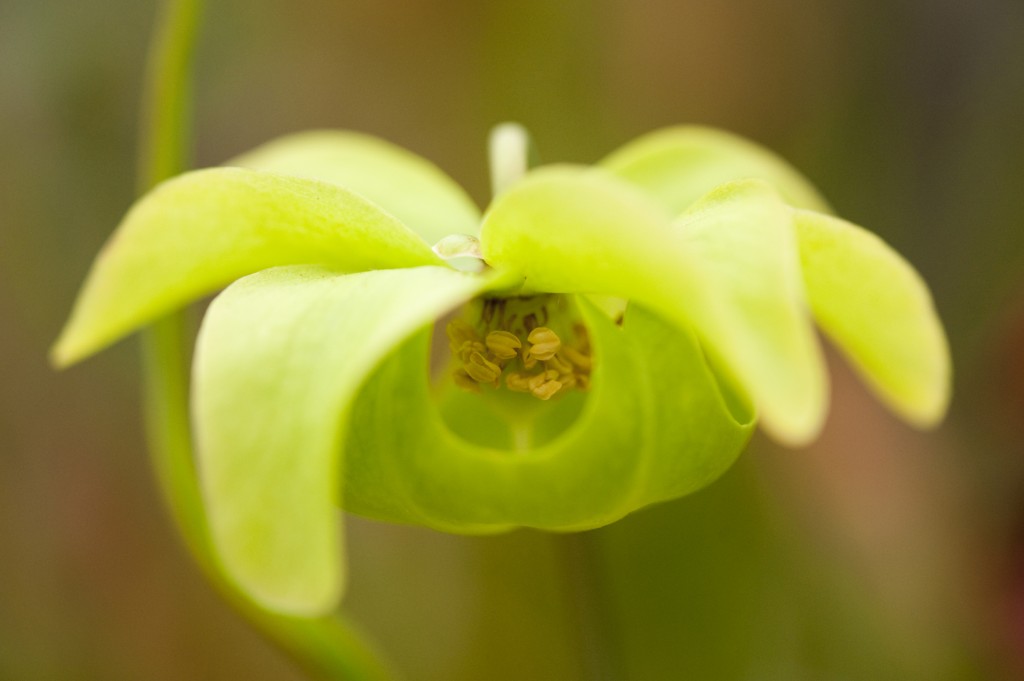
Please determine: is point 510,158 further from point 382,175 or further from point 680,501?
point 680,501

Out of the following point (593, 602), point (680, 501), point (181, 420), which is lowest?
point (680, 501)

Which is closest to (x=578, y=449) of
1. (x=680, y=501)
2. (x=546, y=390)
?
(x=546, y=390)

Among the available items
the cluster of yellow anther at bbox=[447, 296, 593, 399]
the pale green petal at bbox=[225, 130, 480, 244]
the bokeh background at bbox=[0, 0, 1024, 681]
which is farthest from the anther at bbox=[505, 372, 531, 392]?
the bokeh background at bbox=[0, 0, 1024, 681]

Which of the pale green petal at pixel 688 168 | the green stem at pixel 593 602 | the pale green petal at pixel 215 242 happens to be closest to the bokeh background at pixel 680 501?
the green stem at pixel 593 602

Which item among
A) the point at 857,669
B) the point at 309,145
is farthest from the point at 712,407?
the point at 857,669

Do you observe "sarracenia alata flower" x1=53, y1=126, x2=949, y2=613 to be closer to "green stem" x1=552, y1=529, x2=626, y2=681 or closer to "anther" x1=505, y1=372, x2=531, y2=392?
"anther" x1=505, y1=372, x2=531, y2=392

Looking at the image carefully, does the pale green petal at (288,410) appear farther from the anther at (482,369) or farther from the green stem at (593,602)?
the green stem at (593,602)

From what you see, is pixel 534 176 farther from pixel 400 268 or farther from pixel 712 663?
pixel 712 663
